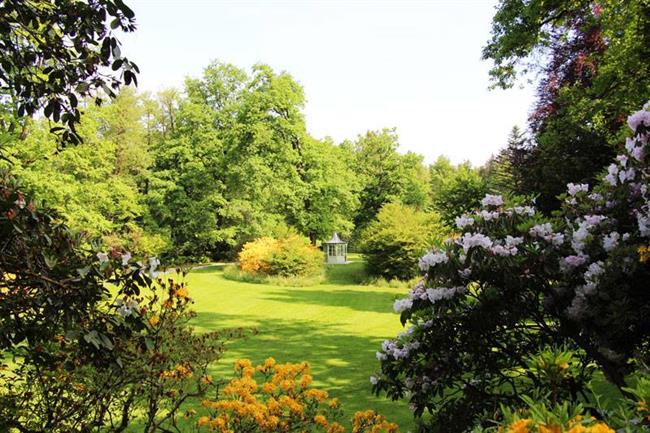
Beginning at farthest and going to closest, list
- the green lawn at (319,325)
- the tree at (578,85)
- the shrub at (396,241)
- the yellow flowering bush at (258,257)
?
the yellow flowering bush at (258,257) → the shrub at (396,241) → the tree at (578,85) → the green lawn at (319,325)

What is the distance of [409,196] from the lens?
36.2 m

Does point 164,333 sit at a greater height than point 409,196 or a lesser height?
lesser

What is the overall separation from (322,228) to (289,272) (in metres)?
7.66

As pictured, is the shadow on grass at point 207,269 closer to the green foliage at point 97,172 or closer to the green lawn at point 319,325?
the green foliage at point 97,172

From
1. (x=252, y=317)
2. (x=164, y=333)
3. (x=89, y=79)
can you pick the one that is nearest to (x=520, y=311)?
(x=164, y=333)

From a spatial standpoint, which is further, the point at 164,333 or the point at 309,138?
the point at 309,138

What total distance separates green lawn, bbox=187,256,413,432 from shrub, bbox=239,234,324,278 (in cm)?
141

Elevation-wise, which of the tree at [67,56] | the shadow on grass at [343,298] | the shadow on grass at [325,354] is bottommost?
the shadow on grass at [325,354]

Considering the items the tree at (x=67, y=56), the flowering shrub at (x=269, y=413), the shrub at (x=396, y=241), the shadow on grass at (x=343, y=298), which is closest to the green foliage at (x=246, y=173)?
the shrub at (x=396, y=241)

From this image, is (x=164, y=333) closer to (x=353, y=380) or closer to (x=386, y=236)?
(x=353, y=380)

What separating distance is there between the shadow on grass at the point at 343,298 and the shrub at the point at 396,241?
8.35 ft

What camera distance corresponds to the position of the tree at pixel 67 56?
2.42 meters

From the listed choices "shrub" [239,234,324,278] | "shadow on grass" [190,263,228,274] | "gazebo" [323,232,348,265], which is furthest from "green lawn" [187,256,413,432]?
"gazebo" [323,232,348,265]

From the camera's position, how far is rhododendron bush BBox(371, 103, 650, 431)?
3064 millimetres
